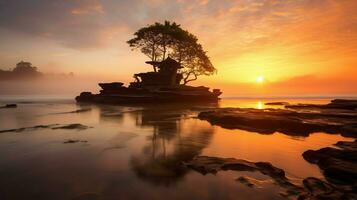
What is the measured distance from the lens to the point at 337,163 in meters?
5.12

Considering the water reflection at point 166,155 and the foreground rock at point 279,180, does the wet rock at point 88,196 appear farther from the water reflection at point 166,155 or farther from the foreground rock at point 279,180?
the foreground rock at point 279,180

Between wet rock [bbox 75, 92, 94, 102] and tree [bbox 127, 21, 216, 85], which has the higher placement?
tree [bbox 127, 21, 216, 85]

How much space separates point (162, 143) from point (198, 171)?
10.2 ft

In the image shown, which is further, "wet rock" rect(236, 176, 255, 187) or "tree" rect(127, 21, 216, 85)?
"tree" rect(127, 21, 216, 85)

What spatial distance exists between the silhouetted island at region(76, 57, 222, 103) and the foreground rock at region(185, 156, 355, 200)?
29.3 metres

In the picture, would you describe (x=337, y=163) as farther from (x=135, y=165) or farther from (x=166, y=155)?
(x=135, y=165)

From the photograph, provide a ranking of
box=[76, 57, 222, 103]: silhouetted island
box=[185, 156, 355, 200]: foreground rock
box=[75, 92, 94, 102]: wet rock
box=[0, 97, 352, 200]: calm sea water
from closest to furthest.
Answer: box=[185, 156, 355, 200]: foreground rock < box=[0, 97, 352, 200]: calm sea water < box=[76, 57, 222, 103]: silhouetted island < box=[75, 92, 94, 102]: wet rock

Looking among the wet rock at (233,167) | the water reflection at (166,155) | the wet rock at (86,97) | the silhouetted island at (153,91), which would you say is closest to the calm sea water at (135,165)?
the water reflection at (166,155)

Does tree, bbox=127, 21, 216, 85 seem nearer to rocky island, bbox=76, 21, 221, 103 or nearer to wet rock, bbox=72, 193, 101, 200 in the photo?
rocky island, bbox=76, 21, 221, 103

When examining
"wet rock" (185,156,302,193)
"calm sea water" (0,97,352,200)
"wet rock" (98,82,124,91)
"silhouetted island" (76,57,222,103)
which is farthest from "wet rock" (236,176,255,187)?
"wet rock" (98,82,124,91)

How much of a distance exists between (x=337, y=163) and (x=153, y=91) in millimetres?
30781

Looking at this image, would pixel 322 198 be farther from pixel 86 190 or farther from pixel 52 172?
pixel 52 172

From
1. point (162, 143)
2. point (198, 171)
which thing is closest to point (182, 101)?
point (162, 143)

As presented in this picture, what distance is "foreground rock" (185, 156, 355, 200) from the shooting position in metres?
3.79
